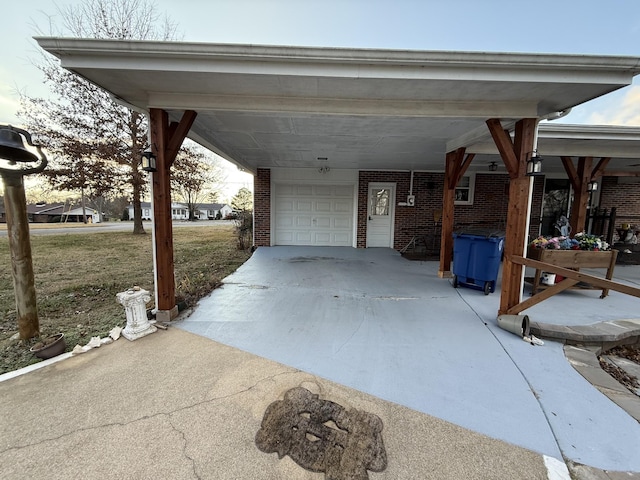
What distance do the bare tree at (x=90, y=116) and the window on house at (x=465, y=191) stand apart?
38.0ft

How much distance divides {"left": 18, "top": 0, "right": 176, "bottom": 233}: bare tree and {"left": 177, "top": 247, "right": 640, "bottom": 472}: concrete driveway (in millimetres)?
10299

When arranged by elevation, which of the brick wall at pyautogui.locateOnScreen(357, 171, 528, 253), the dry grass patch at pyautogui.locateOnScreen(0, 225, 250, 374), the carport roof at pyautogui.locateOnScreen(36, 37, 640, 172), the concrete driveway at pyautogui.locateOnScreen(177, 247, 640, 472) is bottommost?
the dry grass patch at pyautogui.locateOnScreen(0, 225, 250, 374)

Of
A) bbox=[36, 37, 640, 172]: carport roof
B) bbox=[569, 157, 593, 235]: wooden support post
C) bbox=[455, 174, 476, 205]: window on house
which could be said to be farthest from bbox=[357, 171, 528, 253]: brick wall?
bbox=[36, 37, 640, 172]: carport roof

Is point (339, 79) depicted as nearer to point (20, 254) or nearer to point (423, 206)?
point (20, 254)

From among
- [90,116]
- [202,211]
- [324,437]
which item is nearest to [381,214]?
[324,437]

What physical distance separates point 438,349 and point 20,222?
4370 millimetres

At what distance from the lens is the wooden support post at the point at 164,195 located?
304 cm

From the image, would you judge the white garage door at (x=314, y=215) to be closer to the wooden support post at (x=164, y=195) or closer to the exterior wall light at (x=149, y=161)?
the wooden support post at (x=164, y=195)

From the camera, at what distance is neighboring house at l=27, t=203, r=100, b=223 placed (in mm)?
37906

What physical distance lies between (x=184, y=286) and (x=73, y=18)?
12.6 meters

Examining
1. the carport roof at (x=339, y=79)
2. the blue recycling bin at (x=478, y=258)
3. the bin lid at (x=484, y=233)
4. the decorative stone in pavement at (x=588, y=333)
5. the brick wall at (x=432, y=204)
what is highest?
the carport roof at (x=339, y=79)

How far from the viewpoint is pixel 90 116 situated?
11.1 meters

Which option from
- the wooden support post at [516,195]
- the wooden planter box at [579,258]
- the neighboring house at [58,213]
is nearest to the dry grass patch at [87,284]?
the wooden support post at [516,195]

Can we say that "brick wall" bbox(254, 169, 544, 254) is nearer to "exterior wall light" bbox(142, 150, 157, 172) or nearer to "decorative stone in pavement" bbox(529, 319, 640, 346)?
"decorative stone in pavement" bbox(529, 319, 640, 346)
